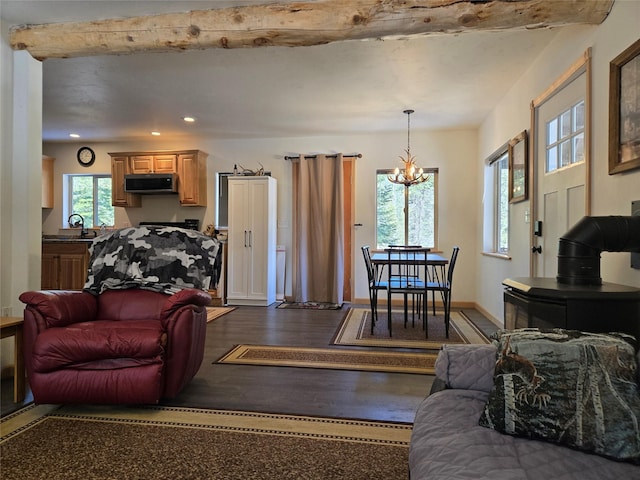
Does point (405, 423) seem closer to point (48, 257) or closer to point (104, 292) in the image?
point (104, 292)

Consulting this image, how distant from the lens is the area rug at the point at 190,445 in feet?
5.39

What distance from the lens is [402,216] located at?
580 cm

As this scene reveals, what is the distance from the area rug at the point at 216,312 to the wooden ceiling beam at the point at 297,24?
3.05m

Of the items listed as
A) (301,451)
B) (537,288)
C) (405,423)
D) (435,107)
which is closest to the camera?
(537,288)

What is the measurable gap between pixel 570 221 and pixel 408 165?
7.39 feet

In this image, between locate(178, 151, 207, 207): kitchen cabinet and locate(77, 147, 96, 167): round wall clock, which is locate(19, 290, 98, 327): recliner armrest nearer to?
locate(178, 151, 207, 207): kitchen cabinet

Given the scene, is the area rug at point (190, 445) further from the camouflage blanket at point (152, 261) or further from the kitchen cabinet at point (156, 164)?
the kitchen cabinet at point (156, 164)

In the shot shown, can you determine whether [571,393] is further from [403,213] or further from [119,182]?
[119,182]

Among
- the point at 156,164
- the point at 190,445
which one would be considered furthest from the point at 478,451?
the point at 156,164

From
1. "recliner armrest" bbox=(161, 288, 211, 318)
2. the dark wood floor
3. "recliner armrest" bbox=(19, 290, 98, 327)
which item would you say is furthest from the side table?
"recliner armrest" bbox=(161, 288, 211, 318)

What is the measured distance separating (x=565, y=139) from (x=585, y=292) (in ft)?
5.39

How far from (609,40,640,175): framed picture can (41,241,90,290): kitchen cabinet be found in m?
6.05

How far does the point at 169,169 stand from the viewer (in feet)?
19.5

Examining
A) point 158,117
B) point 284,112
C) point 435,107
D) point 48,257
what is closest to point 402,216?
point 435,107
